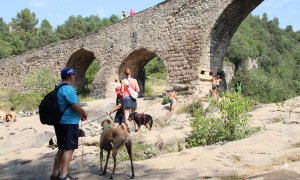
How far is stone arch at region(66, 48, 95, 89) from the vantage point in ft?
65.2

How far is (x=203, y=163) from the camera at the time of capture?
170 inches

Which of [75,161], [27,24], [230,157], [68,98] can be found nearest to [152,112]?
[75,161]

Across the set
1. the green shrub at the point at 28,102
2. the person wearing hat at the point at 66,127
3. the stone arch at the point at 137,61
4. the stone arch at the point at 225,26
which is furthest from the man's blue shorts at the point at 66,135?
the green shrub at the point at 28,102

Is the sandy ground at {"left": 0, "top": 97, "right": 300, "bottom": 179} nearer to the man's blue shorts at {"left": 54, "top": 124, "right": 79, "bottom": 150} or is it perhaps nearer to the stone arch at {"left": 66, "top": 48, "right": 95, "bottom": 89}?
the man's blue shorts at {"left": 54, "top": 124, "right": 79, "bottom": 150}

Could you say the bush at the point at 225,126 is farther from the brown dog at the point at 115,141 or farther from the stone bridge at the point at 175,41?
the stone bridge at the point at 175,41

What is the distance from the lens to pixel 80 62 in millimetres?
20750

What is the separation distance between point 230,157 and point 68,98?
2131mm

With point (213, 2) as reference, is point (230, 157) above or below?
below

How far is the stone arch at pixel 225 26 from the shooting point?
1303cm

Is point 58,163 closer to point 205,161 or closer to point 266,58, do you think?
point 205,161

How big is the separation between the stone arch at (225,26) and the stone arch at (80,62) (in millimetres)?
7838

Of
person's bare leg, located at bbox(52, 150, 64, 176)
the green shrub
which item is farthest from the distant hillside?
person's bare leg, located at bbox(52, 150, 64, 176)

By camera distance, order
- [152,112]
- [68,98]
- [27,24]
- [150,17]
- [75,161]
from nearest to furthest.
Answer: [68,98] < [75,161] < [152,112] < [150,17] < [27,24]

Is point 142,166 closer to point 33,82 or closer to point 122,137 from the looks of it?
point 122,137
